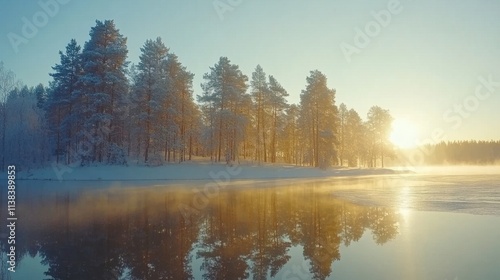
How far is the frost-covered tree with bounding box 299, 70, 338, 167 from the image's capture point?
66938 mm

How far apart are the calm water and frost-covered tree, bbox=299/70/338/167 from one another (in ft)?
149

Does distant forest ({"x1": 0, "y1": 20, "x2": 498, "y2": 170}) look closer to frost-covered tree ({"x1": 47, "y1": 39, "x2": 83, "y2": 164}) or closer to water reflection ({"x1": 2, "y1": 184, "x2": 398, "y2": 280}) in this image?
frost-covered tree ({"x1": 47, "y1": 39, "x2": 83, "y2": 164})

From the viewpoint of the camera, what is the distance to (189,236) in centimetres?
1346

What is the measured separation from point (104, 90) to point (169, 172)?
1599 cm

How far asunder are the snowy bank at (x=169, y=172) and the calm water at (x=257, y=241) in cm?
2271

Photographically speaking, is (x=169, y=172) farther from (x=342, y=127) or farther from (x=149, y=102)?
(x=342, y=127)

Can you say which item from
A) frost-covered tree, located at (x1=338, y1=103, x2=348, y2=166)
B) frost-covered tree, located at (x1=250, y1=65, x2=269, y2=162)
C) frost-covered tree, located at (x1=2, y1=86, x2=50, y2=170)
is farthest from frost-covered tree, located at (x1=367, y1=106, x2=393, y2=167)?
frost-covered tree, located at (x1=2, y1=86, x2=50, y2=170)

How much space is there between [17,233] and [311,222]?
12.9 metres

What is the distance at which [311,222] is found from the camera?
16266mm

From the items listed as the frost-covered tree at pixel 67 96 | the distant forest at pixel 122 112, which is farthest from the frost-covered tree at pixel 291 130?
the frost-covered tree at pixel 67 96

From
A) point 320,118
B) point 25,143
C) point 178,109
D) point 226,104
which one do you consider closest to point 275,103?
point 320,118

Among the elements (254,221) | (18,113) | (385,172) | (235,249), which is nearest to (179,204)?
(254,221)

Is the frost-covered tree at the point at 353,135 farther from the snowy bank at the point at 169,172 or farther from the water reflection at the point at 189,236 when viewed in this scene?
the water reflection at the point at 189,236

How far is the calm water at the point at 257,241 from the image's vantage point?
30.6 ft
